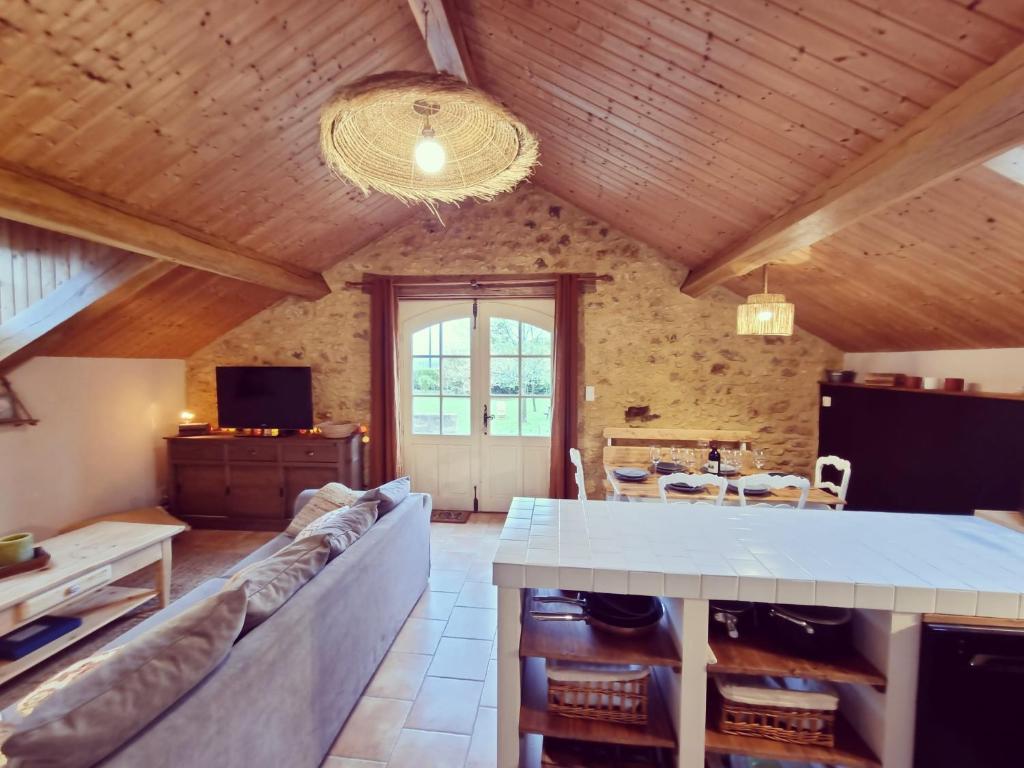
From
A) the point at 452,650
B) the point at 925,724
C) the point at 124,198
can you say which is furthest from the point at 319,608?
the point at 124,198

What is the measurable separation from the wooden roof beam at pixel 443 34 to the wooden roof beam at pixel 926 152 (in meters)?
1.72

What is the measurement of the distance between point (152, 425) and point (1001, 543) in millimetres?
5955

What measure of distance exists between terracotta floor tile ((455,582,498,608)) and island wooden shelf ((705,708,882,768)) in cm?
198

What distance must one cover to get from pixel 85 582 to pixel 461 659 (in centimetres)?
197

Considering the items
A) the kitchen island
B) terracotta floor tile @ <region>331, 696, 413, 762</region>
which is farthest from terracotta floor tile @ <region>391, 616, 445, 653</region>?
the kitchen island

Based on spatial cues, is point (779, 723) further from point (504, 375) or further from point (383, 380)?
point (383, 380)

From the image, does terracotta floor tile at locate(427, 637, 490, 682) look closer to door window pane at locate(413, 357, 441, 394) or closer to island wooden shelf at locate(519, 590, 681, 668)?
island wooden shelf at locate(519, 590, 681, 668)

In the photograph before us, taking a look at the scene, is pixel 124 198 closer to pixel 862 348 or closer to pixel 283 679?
pixel 283 679

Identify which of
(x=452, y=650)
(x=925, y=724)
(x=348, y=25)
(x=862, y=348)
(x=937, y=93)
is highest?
(x=348, y=25)

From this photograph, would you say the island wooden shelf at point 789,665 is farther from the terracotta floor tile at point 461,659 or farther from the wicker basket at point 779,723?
the terracotta floor tile at point 461,659

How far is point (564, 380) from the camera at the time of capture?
4578 mm

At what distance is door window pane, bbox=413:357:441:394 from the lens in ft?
16.4

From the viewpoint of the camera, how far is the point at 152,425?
182 inches

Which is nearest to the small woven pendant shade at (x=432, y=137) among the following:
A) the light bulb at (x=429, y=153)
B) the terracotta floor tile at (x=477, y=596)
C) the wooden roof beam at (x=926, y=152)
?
the light bulb at (x=429, y=153)
